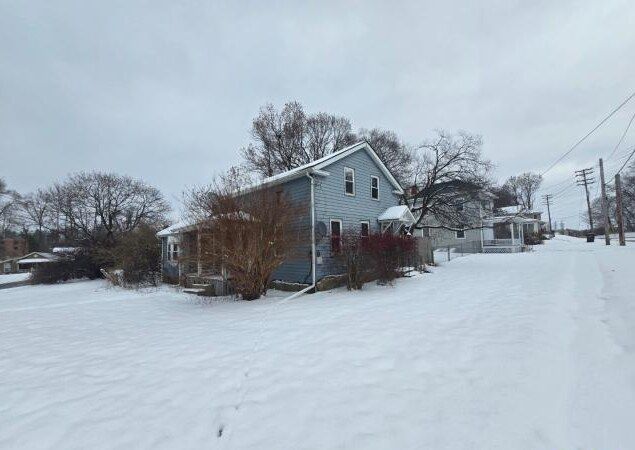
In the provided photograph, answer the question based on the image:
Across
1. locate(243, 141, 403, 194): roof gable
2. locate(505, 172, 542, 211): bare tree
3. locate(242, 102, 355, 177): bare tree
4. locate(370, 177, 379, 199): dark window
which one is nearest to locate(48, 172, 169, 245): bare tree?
locate(242, 102, 355, 177): bare tree

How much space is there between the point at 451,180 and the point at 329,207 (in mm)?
11689

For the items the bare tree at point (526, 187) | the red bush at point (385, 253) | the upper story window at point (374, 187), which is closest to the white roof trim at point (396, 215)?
the upper story window at point (374, 187)

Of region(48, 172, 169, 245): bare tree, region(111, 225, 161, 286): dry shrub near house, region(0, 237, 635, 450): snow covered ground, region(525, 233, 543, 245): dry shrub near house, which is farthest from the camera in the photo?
region(525, 233, 543, 245): dry shrub near house

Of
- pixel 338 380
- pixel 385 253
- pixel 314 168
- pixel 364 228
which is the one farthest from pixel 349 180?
pixel 338 380

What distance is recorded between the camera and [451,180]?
2123cm

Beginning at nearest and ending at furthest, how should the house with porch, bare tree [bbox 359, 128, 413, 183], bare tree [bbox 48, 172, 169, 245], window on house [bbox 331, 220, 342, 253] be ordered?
window on house [bbox 331, 220, 342, 253]
the house with porch
bare tree [bbox 359, 128, 413, 183]
bare tree [bbox 48, 172, 169, 245]

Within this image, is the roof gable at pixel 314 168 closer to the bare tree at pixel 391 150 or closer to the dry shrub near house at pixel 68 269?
the bare tree at pixel 391 150

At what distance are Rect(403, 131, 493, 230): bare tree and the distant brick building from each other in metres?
60.8

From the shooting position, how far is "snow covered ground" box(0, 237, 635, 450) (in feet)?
9.27

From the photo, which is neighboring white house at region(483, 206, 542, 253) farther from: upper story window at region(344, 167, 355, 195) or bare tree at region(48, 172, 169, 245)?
bare tree at region(48, 172, 169, 245)

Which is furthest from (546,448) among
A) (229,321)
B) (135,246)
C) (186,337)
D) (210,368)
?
(135,246)

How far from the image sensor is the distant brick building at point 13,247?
48.2 meters

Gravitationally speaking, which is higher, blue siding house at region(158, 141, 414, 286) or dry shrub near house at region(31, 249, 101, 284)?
blue siding house at region(158, 141, 414, 286)

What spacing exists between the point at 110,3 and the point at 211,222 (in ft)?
27.8
